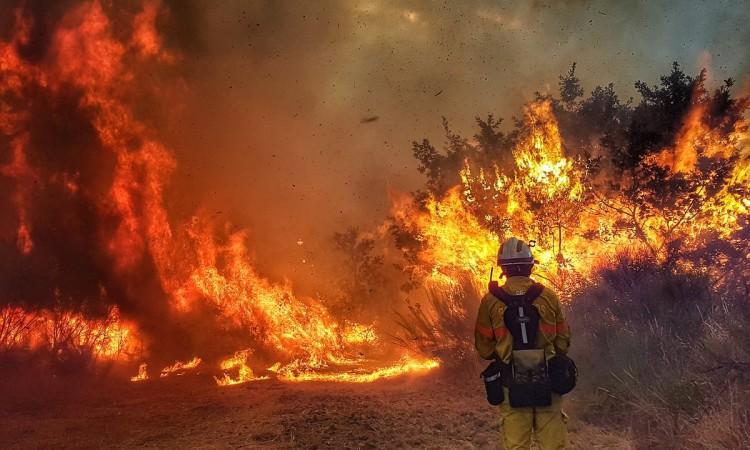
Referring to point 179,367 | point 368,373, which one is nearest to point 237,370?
point 179,367

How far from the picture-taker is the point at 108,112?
54.5ft

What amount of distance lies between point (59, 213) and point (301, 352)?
8.99 meters

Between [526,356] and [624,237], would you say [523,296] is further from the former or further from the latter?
[624,237]

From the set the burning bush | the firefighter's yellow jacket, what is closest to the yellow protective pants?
the firefighter's yellow jacket

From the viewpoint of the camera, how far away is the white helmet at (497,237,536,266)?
4.46 meters

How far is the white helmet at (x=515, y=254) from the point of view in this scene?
446 cm

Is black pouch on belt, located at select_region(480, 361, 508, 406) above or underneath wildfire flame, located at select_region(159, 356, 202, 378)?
underneath

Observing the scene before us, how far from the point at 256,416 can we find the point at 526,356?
6037mm

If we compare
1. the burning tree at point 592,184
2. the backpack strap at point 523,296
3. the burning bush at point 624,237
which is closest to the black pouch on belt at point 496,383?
the backpack strap at point 523,296

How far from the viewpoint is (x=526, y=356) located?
4.29 m

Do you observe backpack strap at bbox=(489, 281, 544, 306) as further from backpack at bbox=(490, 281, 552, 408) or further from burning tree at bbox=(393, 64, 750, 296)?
burning tree at bbox=(393, 64, 750, 296)

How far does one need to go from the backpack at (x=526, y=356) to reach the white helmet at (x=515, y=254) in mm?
278

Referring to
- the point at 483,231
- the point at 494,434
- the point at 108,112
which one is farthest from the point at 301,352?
the point at 108,112

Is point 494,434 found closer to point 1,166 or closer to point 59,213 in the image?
point 59,213
